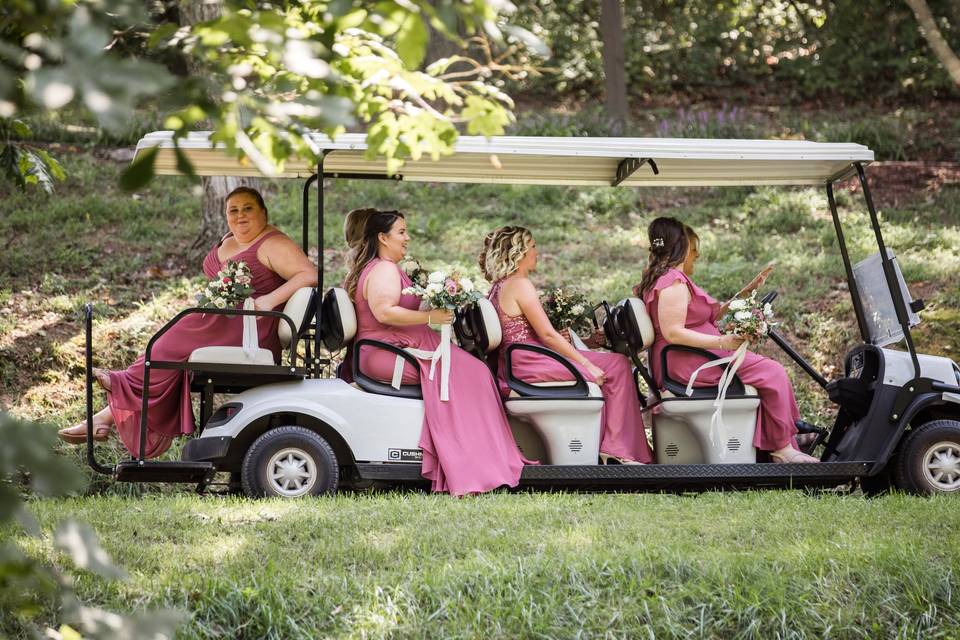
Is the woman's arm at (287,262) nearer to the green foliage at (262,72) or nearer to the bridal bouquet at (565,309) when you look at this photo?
the bridal bouquet at (565,309)

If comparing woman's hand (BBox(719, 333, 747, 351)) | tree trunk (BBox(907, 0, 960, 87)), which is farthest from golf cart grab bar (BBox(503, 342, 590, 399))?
tree trunk (BBox(907, 0, 960, 87))

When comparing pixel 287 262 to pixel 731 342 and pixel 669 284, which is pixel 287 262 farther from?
pixel 731 342

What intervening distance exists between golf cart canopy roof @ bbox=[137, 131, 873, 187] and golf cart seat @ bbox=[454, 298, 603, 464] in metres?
0.85

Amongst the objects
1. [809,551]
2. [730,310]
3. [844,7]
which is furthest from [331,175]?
[844,7]

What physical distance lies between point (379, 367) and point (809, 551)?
2343 millimetres

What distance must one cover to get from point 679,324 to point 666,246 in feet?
1.51

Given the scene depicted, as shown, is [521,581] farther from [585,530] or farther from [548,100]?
[548,100]

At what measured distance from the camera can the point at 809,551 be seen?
454 centimetres

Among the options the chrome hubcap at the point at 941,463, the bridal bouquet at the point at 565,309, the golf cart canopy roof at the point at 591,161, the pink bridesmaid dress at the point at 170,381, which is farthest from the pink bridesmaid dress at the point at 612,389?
the chrome hubcap at the point at 941,463

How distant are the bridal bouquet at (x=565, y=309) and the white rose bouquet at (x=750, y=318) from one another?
3.05 feet

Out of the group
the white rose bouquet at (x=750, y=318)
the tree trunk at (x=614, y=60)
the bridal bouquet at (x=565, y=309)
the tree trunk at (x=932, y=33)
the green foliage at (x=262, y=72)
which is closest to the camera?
the green foliage at (x=262, y=72)

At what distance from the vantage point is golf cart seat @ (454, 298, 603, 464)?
5930 mm

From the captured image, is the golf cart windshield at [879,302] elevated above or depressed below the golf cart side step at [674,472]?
above

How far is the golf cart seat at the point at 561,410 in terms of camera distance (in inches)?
233
